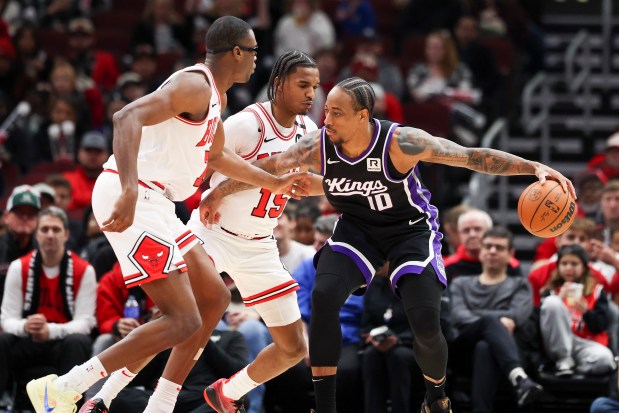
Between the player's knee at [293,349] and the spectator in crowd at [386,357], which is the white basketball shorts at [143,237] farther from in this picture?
the spectator in crowd at [386,357]

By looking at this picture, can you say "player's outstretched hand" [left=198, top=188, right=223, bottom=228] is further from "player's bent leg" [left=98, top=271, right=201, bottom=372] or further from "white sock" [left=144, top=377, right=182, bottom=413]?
"white sock" [left=144, top=377, right=182, bottom=413]

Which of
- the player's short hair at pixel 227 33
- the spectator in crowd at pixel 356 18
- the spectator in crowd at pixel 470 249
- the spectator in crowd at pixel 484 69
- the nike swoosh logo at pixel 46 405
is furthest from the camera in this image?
the spectator in crowd at pixel 356 18

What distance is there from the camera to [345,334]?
9.21 meters

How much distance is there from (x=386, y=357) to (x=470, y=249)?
1.50 metres

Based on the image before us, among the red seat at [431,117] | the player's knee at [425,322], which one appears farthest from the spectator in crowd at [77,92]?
the player's knee at [425,322]

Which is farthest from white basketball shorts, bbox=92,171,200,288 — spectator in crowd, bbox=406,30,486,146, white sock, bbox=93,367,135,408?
spectator in crowd, bbox=406,30,486,146

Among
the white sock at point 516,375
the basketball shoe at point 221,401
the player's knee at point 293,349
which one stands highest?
the player's knee at point 293,349

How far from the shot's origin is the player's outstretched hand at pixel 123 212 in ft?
19.6

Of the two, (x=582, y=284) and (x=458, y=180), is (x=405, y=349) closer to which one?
(x=582, y=284)

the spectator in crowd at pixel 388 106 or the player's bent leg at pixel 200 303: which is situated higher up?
the spectator in crowd at pixel 388 106

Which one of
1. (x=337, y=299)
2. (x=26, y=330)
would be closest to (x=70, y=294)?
(x=26, y=330)

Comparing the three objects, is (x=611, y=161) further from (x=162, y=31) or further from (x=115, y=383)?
(x=115, y=383)

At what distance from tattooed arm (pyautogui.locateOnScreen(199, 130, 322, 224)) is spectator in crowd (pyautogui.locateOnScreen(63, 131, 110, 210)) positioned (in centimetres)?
461

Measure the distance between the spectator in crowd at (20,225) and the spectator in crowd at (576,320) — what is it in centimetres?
451
